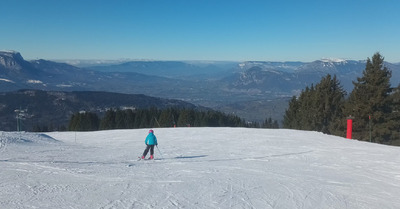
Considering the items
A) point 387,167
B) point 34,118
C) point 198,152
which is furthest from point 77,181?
point 34,118

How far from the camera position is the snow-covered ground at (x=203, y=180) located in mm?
7762

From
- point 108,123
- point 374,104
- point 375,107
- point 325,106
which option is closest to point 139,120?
point 108,123

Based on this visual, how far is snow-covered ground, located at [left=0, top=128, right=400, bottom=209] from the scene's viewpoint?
7.76m

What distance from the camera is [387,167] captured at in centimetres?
1348

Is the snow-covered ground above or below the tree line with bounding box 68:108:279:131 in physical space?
above

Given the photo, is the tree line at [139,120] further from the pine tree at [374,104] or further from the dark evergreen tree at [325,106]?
the pine tree at [374,104]

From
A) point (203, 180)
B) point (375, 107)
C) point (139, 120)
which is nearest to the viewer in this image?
point (203, 180)

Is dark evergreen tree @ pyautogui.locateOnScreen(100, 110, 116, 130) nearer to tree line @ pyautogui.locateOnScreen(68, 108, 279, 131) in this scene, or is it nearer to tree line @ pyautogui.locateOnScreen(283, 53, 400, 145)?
tree line @ pyautogui.locateOnScreen(68, 108, 279, 131)

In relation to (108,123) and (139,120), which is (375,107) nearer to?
(139,120)

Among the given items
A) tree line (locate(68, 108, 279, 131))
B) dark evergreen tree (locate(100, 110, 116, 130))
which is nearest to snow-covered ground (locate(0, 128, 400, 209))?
tree line (locate(68, 108, 279, 131))

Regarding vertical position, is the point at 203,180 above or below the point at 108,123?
above

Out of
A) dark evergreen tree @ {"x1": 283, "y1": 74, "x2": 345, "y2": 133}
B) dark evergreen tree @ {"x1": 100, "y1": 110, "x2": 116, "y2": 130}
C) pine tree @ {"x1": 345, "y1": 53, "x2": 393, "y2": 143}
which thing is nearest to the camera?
pine tree @ {"x1": 345, "y1": 53, "x2": 393, "y2": 143}

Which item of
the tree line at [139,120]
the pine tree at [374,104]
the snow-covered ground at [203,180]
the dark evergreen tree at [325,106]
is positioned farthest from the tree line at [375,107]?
the tree line at [139,120]

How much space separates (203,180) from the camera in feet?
33.3
